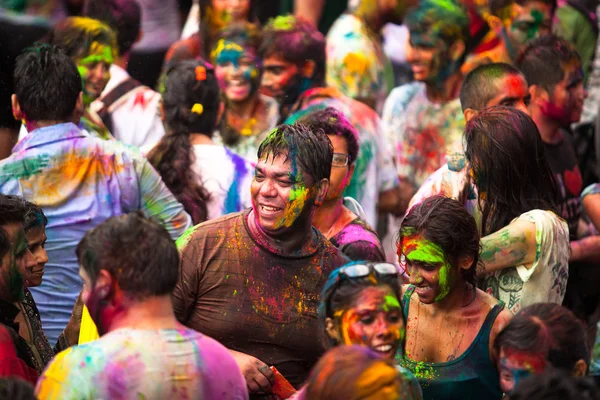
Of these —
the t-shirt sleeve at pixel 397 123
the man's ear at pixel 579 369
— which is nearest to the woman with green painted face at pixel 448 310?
the man's ear at pixel 579 369

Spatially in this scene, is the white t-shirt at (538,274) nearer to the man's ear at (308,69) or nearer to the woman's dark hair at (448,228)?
the woman's dark hair at (448,228)

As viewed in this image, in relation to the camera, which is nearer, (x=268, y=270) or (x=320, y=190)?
(x=268, y=270)

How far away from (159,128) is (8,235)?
2918 millimetres

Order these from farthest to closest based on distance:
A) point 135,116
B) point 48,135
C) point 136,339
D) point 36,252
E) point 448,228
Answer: point 135,116, point 48,135, point 36,252, point 448,228, point 136,339

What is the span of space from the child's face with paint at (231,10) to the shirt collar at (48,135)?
9.73 ft

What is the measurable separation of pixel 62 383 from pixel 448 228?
5.82ft

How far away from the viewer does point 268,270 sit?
14.1 ft

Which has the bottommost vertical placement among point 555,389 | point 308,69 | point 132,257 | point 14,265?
point 308,69

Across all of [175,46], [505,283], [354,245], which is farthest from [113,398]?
[175,46]

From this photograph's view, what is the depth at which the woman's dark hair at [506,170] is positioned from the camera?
15.9 feet

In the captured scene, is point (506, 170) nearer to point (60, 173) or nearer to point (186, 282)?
point (186, 282)

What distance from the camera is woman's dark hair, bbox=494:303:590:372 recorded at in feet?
12.2

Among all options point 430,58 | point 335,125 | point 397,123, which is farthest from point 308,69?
point 335,125

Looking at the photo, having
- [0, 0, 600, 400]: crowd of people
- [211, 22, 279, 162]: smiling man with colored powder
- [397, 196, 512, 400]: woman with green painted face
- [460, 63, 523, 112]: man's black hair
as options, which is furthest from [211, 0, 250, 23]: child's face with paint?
[397, 196, 512, 400]: woman with green painted face
